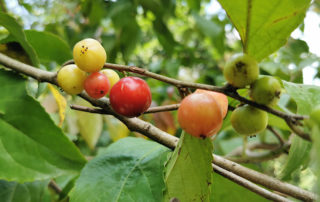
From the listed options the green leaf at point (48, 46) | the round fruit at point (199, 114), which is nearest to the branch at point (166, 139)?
the round fruit at point (199, 114)

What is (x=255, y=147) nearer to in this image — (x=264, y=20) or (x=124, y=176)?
(x=124, y=176)

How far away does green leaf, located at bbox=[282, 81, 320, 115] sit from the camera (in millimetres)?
692

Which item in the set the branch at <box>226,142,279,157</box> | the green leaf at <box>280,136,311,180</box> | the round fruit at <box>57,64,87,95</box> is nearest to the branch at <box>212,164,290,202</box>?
the green leaf at <box>280,136,311,180</box>

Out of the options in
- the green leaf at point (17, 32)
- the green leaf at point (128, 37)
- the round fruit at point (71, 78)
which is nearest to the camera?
the round fruit at point (71, 78)

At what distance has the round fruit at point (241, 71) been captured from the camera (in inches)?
23.0

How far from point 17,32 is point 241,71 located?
31.7 inches

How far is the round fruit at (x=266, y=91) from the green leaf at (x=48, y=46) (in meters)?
1.02

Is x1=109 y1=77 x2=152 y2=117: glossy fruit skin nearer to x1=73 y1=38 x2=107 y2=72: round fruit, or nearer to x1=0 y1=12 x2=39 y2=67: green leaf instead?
x1=73 y1=38 x2=107 y2=72: round fruit

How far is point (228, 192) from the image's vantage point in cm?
103

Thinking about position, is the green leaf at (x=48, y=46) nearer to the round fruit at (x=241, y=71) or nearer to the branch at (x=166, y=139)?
the branch at (x=166, y=139)

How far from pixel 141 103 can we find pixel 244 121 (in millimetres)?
239

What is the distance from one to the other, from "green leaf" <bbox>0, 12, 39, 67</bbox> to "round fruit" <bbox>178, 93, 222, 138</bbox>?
681 mm

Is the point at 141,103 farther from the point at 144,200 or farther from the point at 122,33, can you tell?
the point at 122,33

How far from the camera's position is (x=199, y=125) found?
61 cm
